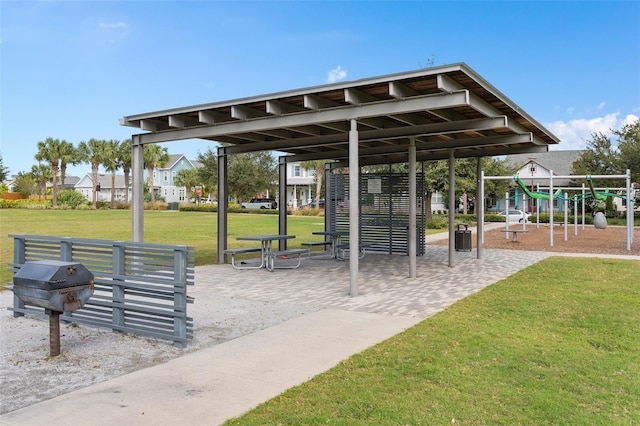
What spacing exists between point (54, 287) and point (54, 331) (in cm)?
55

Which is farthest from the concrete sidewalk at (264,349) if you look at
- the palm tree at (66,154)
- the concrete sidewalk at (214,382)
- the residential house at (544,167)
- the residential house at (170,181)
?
the residential house at (170,181)

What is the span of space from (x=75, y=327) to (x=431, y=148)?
9.02 m

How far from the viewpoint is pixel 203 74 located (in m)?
22.2

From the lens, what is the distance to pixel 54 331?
17.6 feet

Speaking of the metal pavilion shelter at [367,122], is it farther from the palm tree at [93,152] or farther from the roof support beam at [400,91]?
the palm tree at [93,152]

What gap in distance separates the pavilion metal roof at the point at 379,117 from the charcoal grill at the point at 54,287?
15.5 ft

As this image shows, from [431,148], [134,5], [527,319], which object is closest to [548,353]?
[527,319]

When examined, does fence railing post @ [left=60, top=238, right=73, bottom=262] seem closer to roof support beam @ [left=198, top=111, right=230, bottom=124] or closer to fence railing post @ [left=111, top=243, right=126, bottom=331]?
fence railing post @ [left=111, top=243, right=126, bottom=331]

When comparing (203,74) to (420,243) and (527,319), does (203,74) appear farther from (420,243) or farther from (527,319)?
(527,319)


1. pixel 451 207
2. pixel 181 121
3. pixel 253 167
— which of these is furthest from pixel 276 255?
pixel 253 167

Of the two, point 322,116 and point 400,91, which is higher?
point 400,91

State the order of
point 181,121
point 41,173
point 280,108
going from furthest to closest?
point 41,173, point 181,121, point 280,108

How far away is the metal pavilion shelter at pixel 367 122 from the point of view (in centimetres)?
802

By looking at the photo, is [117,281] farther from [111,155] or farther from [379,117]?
[111,155]
